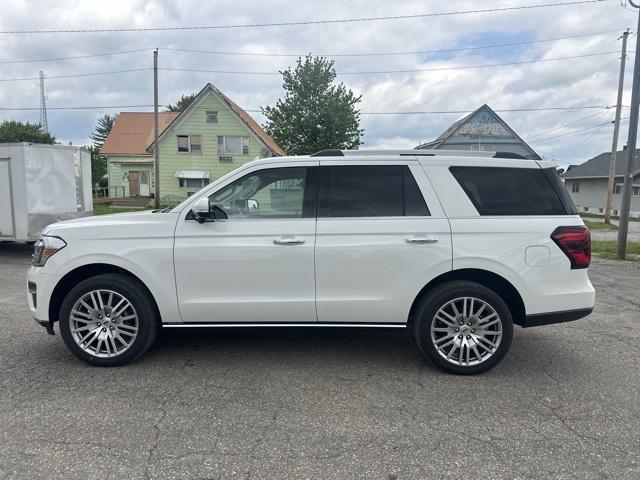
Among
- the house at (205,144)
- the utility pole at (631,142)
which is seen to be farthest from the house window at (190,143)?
the utility pole at (631,142)

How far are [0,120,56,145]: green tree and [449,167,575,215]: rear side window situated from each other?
52.6m

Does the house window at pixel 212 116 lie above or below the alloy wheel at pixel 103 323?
above

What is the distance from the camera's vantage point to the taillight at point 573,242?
12.2 feet

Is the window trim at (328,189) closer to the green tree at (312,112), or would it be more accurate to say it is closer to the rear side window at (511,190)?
the rear side window at (511,190)

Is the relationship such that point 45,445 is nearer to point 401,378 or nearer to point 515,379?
point 401,378

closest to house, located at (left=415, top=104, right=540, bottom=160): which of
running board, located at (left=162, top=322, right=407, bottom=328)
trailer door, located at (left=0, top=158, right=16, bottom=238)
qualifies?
trailer door, located at (left=0, top=158, right=16, bottom=238)

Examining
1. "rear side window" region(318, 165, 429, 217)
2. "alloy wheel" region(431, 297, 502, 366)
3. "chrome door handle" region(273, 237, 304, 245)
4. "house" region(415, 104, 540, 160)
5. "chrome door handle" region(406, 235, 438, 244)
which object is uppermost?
"house" region(415, 104, 540, 160)

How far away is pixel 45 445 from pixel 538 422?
10.8 feet

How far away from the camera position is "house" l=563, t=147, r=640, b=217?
1439 inches

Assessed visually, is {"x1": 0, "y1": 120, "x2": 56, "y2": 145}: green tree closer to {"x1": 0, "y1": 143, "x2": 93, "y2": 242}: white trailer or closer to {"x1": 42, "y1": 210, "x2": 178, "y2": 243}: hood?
{"x1": 0, "y1": 143, "x2": 93, "y2": 242}: white trailer

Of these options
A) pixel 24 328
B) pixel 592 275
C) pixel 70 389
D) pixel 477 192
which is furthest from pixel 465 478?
pixel 592 275

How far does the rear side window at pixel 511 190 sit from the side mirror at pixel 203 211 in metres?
2.15

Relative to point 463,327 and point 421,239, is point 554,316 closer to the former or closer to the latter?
point 463,327

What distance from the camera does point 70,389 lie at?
350 centimetres
